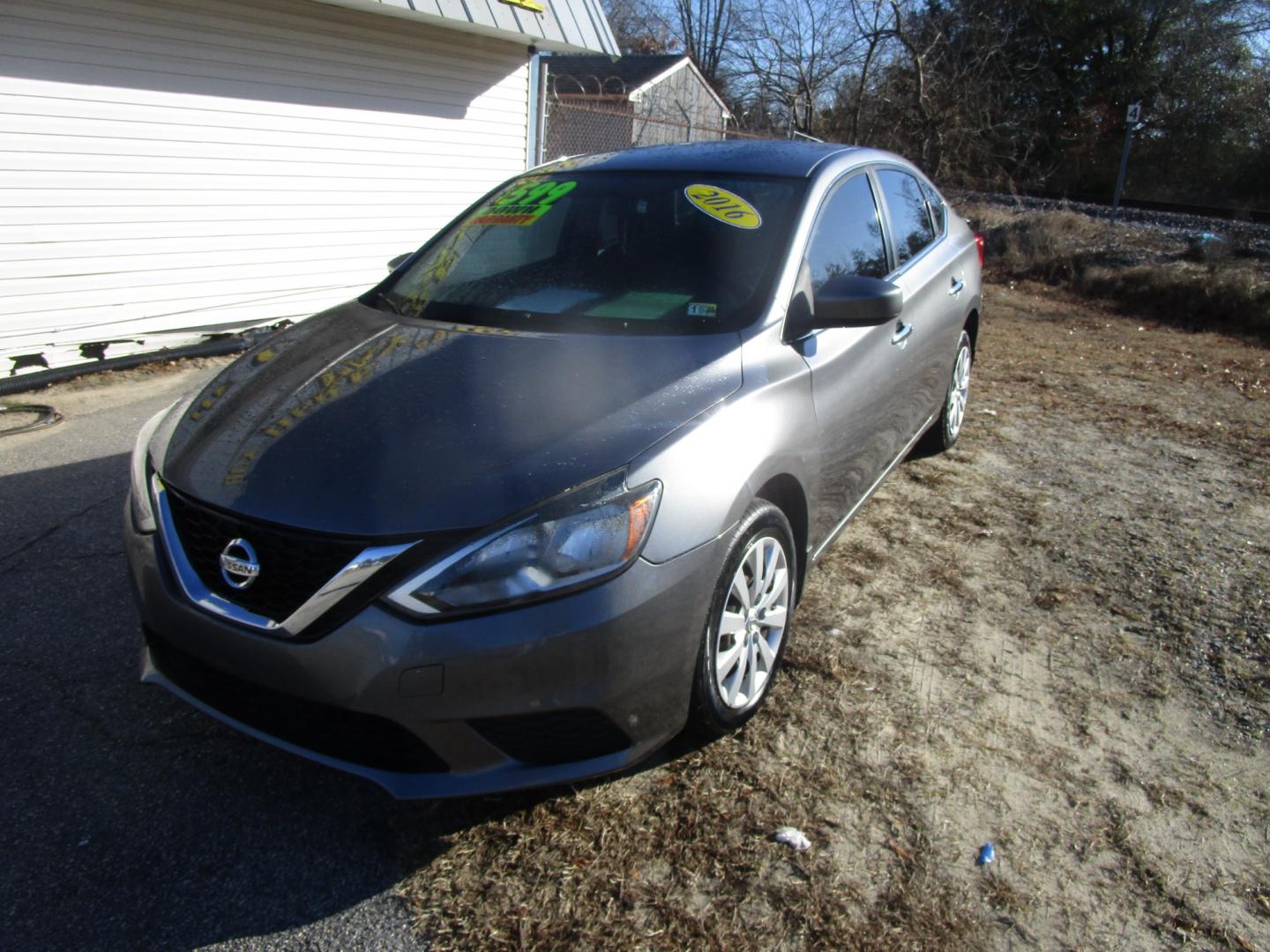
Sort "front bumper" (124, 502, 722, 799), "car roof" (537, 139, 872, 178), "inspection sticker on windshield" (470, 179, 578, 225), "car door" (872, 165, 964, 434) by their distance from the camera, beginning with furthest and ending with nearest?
"car door" (872, 165, 964, 434), "inspection sticker on windshield" (470, 179, 578, 225), "car roof" (537, 139, 872, 178), "front bumper" (124, 502, 722, 799)

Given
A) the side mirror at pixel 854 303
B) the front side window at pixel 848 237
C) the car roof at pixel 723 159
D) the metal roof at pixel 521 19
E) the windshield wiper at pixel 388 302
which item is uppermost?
the metal roof at pixel 521 19

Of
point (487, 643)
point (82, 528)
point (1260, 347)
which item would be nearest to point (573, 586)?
point (487, 643)

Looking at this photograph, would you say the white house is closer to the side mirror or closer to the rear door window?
the rear door window

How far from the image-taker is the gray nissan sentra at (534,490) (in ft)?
7.18

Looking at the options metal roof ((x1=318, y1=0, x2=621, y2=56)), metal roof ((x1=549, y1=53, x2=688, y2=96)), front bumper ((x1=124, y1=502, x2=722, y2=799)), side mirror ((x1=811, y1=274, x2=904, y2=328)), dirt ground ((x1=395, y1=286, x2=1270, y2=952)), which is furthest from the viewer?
metal roof ((x1=549, y1=53, x2=688, y2=96))

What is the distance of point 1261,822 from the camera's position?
2.60m

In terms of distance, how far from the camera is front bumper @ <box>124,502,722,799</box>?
2156mm

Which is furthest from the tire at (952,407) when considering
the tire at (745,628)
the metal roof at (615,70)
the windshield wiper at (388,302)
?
the metal roof at (615,70)

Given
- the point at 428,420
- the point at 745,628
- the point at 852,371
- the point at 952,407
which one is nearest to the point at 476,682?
the point at 428,420

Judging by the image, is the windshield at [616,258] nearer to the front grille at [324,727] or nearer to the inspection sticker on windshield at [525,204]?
the inspection sticker on windshield at [525,204]

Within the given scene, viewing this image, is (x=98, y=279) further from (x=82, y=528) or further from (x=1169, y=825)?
(x=1169, y=825)

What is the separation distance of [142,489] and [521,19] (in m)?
7.31

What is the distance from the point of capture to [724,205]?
137 inches

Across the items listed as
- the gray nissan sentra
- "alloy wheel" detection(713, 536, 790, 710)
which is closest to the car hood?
the gray nissan sentra
